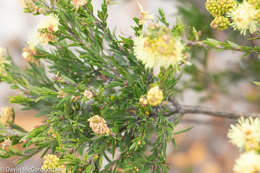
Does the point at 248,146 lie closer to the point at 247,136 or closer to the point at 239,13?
the point at 247,136

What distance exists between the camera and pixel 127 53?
2.41 feet

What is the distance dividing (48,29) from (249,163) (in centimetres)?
59

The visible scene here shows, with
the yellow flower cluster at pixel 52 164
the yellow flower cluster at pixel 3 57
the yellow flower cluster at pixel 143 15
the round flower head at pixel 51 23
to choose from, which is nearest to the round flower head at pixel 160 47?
the yellow flower cluster at pixel 143 15

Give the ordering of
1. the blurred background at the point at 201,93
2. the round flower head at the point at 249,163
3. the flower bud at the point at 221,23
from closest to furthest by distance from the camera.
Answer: the round flower head at the point at 249,163, the flower bud at the point at 221,23, the blurred background at the point at 201,93

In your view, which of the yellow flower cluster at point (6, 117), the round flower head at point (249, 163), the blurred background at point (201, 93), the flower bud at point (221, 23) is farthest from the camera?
the blurred background at point (201, 93)

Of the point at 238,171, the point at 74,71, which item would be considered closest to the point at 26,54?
the point at 74,71

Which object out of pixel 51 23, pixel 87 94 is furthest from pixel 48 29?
pixel 87 94

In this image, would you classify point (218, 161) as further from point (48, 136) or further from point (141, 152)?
point (48, 136)

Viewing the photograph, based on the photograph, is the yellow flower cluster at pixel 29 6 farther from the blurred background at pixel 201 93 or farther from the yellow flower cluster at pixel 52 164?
the blurred background at pixel 201 93

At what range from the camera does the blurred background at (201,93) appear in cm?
162

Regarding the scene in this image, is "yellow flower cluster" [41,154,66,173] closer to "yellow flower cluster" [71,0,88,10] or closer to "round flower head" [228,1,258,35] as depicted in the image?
"yellow flower cluster" [71,0,88,10]

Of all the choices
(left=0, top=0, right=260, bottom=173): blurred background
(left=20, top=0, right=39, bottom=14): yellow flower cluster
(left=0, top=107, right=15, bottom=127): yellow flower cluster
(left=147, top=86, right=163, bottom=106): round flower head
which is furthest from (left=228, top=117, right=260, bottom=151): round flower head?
(left=0, top=0, right=260, bottom=173): blurred background

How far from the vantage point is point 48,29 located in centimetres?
67

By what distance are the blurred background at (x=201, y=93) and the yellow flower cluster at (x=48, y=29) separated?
947mm
